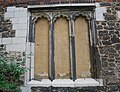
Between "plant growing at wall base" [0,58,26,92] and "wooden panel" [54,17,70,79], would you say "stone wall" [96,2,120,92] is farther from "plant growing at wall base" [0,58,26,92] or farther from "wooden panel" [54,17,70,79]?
"plant growing at wall base" [0,58,26,92]

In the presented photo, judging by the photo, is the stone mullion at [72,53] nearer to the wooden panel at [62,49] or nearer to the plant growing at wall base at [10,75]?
the wooden panel at [62,49]

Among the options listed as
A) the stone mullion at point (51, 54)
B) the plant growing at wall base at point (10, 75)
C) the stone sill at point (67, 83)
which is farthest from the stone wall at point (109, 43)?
the plant growing at wall base at point (10, 75)

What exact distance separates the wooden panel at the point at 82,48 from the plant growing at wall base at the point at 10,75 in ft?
4.87

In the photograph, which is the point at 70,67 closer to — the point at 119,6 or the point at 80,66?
the point at 80,66

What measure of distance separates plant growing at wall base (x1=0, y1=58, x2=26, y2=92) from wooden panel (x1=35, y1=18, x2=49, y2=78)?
21.7 inches

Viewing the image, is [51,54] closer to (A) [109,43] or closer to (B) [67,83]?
(B) [67,83]

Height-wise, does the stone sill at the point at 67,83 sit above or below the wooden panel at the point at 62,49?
below

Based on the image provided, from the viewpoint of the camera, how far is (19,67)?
611 cm

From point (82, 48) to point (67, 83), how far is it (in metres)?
1.04

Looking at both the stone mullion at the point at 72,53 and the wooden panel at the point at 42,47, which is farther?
the wooden panel at the point at 42,47

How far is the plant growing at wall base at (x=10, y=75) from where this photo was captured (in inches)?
231

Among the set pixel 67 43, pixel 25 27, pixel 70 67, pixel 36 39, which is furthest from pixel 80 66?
pixel 25 27

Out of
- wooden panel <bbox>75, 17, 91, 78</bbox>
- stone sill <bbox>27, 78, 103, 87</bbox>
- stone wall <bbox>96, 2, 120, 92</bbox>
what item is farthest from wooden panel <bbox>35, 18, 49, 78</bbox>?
stone wall <bbox>96, 2, 120, 92</bbox>

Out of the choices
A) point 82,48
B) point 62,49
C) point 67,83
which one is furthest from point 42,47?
point 67,83
